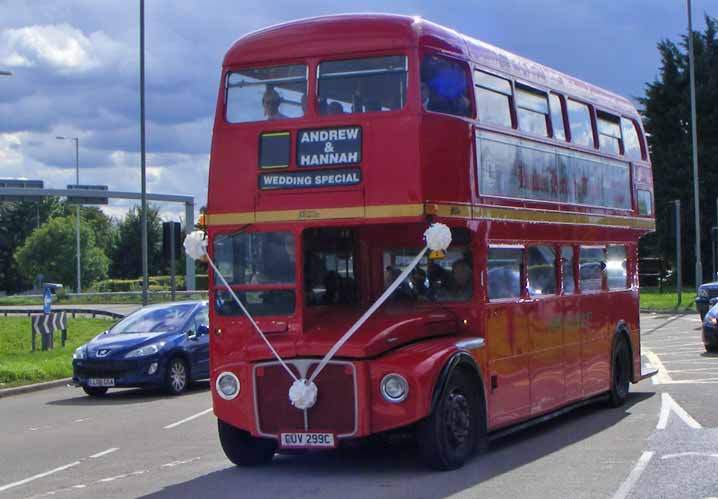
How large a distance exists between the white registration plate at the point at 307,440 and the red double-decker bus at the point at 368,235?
0.01m

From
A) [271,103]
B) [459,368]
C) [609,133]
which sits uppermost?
[609,133]

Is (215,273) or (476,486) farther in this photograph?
(215,273)

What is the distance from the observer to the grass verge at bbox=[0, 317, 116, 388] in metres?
24.1

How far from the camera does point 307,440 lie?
11062 mm

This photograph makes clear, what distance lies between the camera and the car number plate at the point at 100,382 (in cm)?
2045

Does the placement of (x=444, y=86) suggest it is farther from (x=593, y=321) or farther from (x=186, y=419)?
(x=186, y=419)

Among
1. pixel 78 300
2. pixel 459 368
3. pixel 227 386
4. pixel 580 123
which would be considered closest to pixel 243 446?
pixel 227 386

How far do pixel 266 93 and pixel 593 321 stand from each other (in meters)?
6.29

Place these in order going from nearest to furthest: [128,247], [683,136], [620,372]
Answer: [620,372]
[683,136]
[128,247]

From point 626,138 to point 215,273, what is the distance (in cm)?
855

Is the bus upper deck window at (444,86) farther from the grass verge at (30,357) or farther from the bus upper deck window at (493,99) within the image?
the grass verge at (30,357)

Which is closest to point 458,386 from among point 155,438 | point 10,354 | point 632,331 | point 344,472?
point 344,472

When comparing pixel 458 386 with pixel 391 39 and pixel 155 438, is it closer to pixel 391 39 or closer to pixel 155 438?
pixel 391 39

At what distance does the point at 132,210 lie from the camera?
113m
